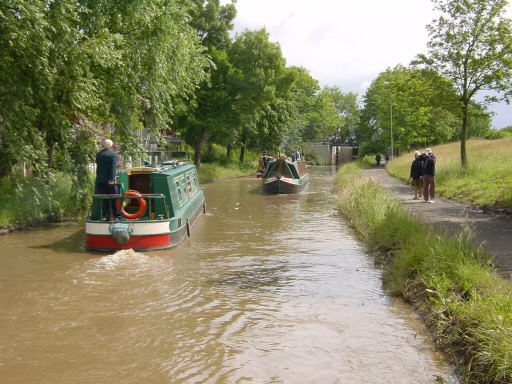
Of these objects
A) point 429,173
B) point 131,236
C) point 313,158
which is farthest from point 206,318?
point 313,158

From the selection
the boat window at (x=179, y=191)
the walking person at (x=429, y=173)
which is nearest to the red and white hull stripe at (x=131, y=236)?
the boat window at (x=179, y=191)

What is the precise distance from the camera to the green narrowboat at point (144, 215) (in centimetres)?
1052

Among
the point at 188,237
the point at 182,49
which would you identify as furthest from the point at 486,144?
the point at 188,237

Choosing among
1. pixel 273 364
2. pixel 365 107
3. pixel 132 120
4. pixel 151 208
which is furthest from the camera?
pixel 365 107

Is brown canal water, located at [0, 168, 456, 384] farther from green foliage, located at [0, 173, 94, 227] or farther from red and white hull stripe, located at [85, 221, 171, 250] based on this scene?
green foliage, located at [0, 173, 94, 227]

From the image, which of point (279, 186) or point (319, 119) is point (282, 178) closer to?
point (279, 186)

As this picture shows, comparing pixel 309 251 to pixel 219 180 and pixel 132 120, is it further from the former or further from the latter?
pixel 219 180

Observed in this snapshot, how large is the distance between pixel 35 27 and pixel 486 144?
2559 centimetres

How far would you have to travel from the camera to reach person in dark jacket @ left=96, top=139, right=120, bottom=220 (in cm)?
1109

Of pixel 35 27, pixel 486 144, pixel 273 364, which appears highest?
pixel 35 27

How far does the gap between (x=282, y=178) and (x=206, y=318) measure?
18345 mm

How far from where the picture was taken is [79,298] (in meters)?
7.65

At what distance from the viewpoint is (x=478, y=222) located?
11500 millimetres

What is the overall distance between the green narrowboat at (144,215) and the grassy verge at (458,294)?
489 centimetres
